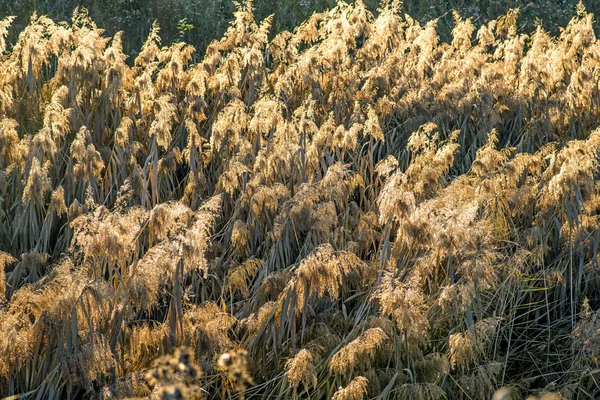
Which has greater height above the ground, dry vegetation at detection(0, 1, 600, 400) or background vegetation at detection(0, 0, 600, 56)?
background vegetation at detection(0, 0, 600, 56)

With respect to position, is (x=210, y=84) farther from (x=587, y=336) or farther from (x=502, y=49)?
(x=587, y=336)

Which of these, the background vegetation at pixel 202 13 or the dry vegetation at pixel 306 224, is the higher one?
the background vegetation at pixel 202 13

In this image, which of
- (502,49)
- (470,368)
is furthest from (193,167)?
(502,49)

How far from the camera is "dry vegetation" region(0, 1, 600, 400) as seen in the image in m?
3.61

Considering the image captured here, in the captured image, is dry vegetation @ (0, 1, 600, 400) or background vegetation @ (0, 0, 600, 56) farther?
background vegetation @ (0, 0, 600, 56)

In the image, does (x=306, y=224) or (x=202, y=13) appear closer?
(x=306, y=224)

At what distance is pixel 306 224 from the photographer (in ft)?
14.7

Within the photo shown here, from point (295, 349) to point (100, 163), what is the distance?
1875mm

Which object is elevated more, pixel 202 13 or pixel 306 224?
pixel 202 13

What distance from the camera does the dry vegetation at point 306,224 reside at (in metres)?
3.61

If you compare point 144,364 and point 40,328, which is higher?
point 40,328

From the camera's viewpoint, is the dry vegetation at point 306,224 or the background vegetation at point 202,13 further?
the background vegetation at point 202,13

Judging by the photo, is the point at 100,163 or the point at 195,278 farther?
the point at 100,163

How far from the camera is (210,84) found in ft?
21.3
